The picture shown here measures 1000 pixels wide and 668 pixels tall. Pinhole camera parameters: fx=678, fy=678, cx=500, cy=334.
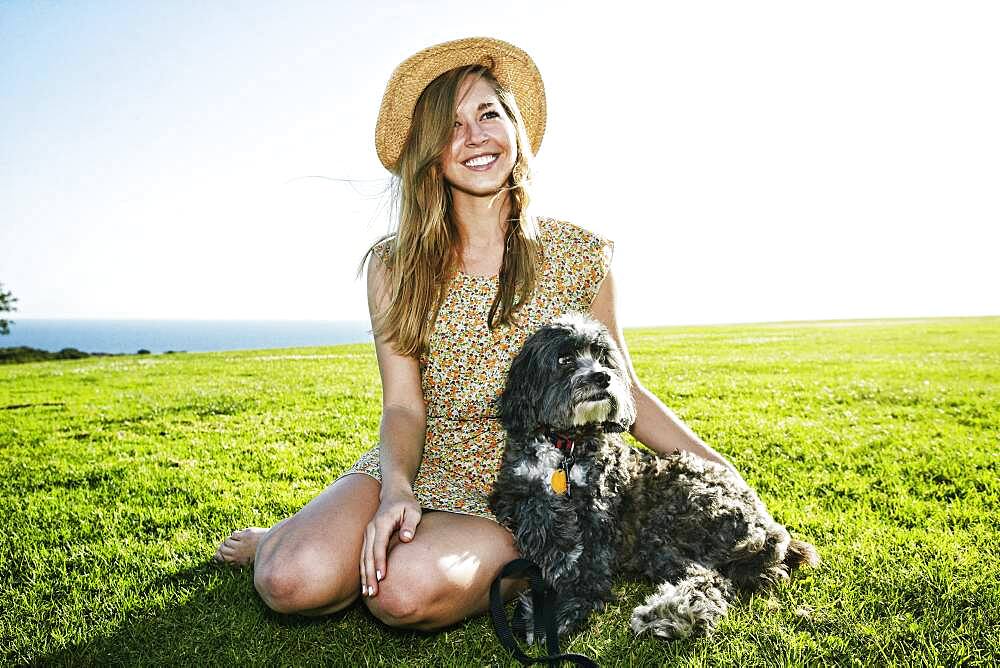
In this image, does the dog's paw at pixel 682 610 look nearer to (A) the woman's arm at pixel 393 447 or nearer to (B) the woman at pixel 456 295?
(B) the woman at pixel 456 295

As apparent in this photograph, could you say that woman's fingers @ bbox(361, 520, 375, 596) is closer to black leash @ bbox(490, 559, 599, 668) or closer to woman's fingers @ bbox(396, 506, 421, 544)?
woman's fingers @ bbox(396, 506, 421, 544)

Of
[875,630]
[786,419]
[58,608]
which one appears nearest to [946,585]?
[875,630]

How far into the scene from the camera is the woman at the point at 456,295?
388cm

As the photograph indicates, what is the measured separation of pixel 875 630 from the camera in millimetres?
3320

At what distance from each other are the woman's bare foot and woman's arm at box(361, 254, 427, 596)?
112cm

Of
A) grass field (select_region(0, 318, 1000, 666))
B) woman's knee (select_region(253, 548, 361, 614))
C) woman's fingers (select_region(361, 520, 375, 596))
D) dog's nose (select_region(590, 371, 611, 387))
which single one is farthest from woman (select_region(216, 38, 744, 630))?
dog's nose (select_region(590, 371, 611, 387))

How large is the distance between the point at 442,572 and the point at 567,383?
1123mm

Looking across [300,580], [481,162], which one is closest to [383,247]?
[481,162]

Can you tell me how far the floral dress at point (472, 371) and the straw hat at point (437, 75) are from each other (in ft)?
3.55

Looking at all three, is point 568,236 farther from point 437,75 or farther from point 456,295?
point 437,75

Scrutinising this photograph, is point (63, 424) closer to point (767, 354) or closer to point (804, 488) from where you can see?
point (804, 488)

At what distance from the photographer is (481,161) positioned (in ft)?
13.7

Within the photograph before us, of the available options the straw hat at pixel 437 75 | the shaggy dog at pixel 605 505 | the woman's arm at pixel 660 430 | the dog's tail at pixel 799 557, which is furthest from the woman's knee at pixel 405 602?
the straw hat at pixel 437 75

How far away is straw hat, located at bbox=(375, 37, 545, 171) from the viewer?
14.1ft
